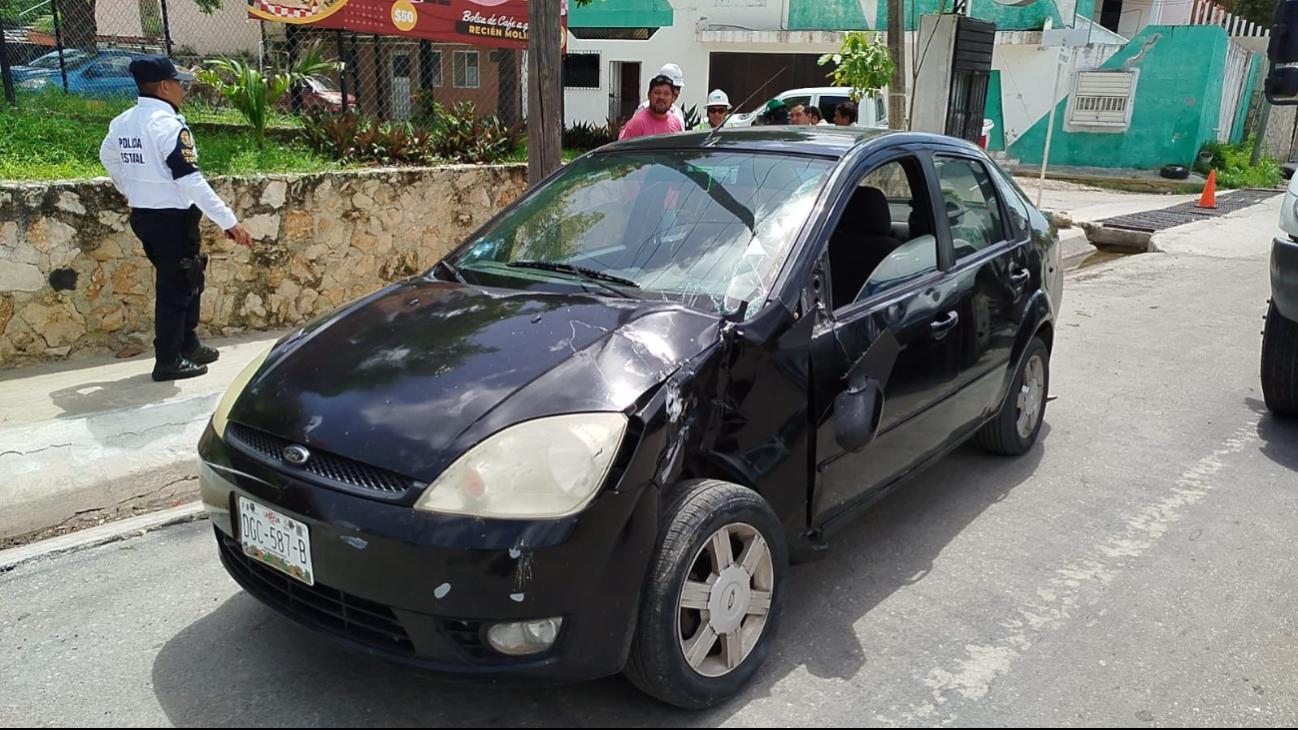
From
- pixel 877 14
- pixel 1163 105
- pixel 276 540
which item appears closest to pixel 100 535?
pixel 276 540

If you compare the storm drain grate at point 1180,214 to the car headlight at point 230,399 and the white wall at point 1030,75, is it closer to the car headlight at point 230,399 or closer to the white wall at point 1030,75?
the white wall at point 1030,75

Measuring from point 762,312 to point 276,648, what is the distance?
6.05 ft

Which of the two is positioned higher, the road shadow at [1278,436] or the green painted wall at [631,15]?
the green painted wall at [631,15]

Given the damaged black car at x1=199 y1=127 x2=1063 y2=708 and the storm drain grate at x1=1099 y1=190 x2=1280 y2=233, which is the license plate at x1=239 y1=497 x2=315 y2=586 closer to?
the damaged black car at x1=199 y1=127 x2=1063 y2=708

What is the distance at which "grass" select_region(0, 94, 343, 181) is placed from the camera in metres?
5.89

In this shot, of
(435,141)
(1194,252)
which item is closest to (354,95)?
(435,141)

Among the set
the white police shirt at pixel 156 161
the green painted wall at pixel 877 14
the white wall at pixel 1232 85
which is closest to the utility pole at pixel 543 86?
the white police shirt at pixel 156 161

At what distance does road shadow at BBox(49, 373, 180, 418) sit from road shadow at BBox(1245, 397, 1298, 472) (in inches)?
230

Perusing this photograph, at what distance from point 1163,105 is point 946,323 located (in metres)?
21.6

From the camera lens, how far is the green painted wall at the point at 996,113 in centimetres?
2262

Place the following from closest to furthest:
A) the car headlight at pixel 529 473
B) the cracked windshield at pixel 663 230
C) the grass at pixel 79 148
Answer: the car headlight at pixel 529 473 → the cracked windshield at pixel 663 230 → the grass at pixel 79 148

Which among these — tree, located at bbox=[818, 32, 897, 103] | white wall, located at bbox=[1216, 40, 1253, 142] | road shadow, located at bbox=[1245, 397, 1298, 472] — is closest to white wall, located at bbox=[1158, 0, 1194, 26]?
white wall, located at bbox=[1216, 40, 1253, 142]

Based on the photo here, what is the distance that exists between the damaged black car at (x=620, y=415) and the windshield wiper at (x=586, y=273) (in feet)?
0.05

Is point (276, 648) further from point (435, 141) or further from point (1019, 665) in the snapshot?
point (435, 141)
